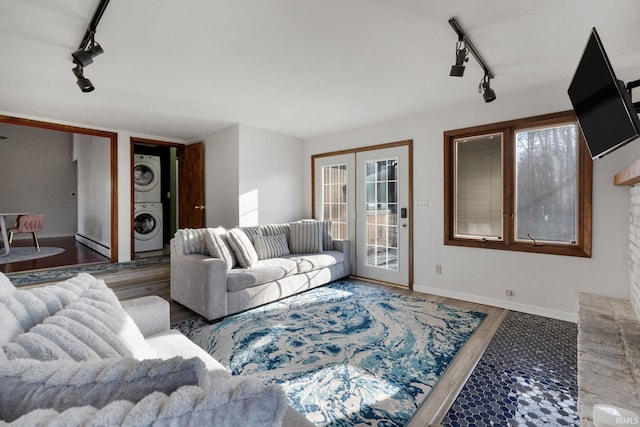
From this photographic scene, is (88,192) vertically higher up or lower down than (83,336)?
higher up

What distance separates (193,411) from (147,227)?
6.73 m

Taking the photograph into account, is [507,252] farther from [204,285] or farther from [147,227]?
[147,227]

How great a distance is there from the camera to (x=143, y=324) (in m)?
1.66

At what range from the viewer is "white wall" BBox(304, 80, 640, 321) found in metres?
2.75

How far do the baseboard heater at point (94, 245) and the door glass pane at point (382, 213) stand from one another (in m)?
4.74

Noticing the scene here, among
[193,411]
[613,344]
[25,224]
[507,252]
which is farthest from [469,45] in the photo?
[25,224]

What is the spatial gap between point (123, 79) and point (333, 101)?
7.20 ft

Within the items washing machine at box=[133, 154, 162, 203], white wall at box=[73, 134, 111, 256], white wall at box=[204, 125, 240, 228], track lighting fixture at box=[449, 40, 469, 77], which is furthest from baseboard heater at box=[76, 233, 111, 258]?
track lighting fixture at box=[449, 40, 469, 77]

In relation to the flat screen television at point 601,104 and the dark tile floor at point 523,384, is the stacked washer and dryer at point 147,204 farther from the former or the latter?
the flat screen television at point 601,104

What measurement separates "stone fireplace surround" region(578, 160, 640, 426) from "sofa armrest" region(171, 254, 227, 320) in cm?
273

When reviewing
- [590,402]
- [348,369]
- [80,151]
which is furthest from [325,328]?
[80,151]

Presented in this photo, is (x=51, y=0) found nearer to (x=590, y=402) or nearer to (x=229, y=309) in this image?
(x=229, y=309)

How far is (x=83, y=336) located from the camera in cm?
92

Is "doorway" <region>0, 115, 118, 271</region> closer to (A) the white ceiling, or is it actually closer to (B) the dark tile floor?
(A) the white ceiling
